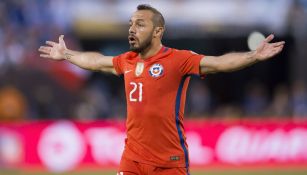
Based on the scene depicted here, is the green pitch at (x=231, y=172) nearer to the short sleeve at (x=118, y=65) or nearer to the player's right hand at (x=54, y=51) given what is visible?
the player's right hand at (x=54, y=51)

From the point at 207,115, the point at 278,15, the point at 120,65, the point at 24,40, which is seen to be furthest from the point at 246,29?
the point at 120,65

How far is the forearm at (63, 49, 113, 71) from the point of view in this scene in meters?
8.93

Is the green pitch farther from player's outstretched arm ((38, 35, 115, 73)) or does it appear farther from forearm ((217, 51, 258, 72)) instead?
forearm ((217, 51, 258, 72))

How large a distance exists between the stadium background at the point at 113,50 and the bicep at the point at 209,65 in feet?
30.9

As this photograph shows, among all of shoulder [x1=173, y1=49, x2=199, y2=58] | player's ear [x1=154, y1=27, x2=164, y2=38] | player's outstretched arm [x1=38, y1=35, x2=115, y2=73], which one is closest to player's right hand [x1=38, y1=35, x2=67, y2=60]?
player's outstretched arm [x1=38, y1=35, x2=115, y2=73]

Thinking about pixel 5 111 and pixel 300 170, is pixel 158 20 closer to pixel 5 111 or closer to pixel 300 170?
pixel 300 170

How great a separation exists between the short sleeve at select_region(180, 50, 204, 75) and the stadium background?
9.36m

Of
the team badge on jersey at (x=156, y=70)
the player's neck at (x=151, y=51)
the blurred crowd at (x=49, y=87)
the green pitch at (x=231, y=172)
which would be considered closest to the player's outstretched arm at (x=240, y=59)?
the team badge on jersey at (x=156, y=70)

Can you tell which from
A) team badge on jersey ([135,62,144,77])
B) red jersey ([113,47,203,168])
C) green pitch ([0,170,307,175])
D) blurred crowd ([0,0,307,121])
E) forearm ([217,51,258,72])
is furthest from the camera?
blurred crowd ([0,0,307,121])

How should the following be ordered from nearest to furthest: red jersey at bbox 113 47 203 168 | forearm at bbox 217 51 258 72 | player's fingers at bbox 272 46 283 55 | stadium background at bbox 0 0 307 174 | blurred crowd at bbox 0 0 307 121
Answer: player's fingers at bbox 272 46 283 55 → forearm at bbox 217 51 258 72 → red jersey at bbox 113 47 203 168 → stadium background at bbox 0 0 307 174 → blurred crowd at bbox 0 0 307 121

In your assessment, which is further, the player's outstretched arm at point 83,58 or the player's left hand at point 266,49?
the player's outstretched arm at point 83,58

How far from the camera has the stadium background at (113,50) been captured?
1881cm

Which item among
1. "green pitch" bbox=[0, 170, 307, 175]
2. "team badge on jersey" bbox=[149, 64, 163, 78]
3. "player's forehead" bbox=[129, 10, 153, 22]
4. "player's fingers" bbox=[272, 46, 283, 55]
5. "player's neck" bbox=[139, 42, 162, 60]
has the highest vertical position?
"player's forehead" bbox=[129, 10, 153, 22]

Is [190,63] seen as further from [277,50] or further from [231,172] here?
[231,172]
